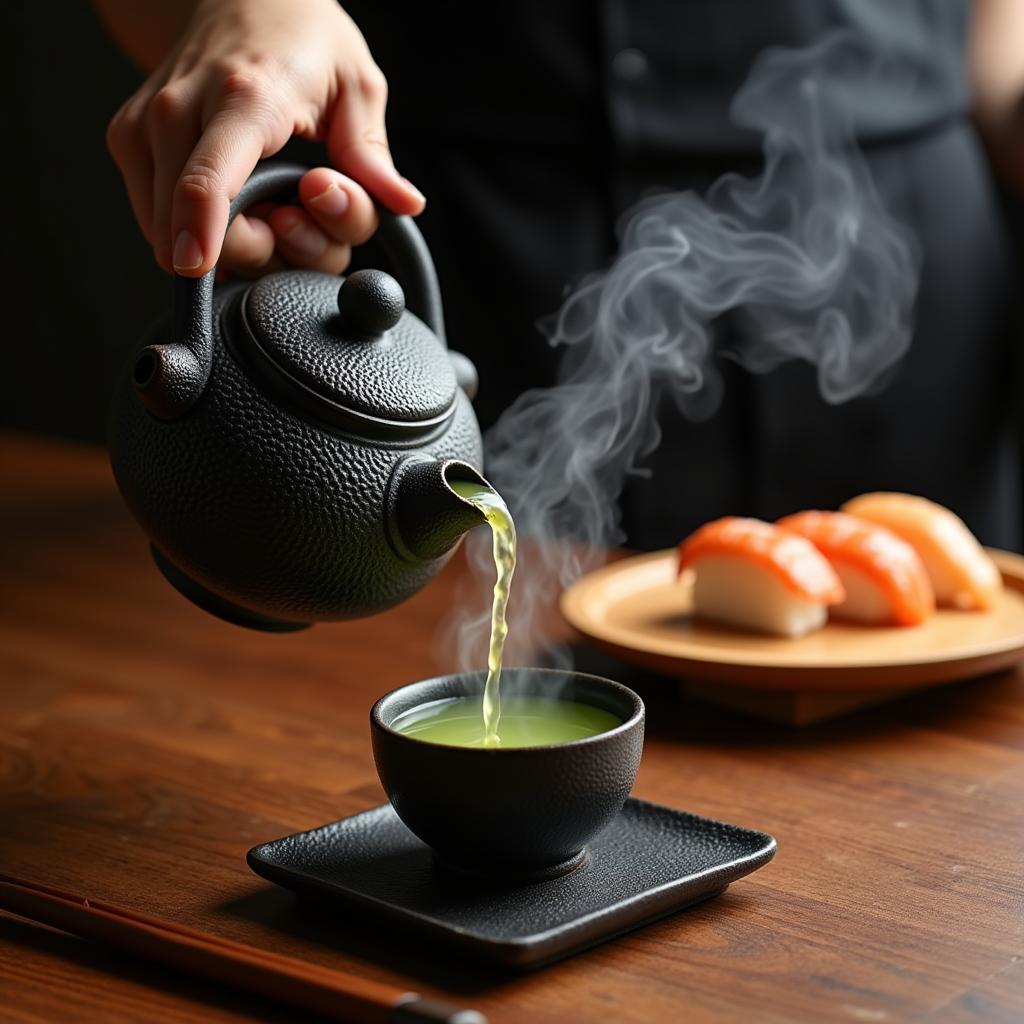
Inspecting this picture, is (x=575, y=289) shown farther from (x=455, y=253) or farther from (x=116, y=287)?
(x=116, y=287)

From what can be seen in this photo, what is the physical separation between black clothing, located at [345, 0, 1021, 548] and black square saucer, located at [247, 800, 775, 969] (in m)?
1.16

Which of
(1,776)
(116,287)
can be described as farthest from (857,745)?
(116,287)

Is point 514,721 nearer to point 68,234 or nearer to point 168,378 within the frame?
point 168,378

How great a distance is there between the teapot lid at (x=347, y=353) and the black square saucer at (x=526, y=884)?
29 centimetres

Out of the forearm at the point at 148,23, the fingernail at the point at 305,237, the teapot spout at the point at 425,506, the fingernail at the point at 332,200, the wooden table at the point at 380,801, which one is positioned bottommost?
the wooden table at the point at 380,801

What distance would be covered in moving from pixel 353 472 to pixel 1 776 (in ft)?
1.59

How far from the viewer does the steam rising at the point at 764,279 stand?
1802 millimetres

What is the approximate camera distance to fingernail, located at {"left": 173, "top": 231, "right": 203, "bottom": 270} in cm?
99

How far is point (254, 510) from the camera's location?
3.17ft

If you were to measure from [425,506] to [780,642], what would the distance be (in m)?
0.58

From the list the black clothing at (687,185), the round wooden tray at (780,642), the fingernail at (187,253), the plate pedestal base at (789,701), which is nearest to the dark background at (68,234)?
the black clothing at (687,185)

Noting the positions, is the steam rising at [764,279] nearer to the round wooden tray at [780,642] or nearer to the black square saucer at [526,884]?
the round wooden tray at [780,642]

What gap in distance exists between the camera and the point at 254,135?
3.60ft

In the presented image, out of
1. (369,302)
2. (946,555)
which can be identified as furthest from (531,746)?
(946,555)
